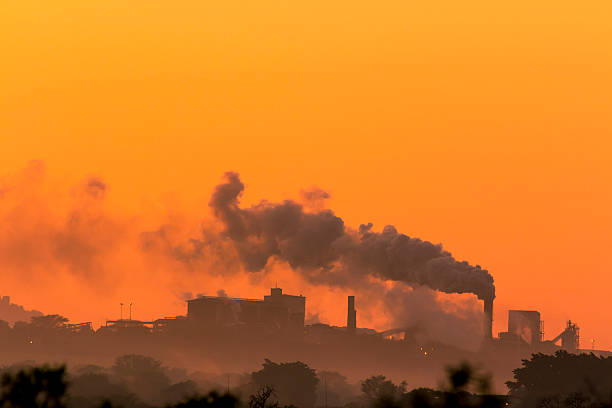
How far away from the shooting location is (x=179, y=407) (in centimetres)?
13888

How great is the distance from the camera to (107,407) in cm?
11756

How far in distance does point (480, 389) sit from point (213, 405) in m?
46.0

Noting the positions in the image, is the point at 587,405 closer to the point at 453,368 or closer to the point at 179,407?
the point at 179,407

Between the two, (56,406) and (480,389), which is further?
(56,406)

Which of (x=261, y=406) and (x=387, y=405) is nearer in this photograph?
(x=387, y=405)

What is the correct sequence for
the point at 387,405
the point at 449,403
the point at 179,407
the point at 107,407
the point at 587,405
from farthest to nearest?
the point at 587,405 < the point at 179,407 < the point at 107,407 < the point at 387,405 < the point at 449,403

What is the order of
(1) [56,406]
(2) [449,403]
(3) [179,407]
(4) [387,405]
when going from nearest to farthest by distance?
(2) [449,403] → (4) [387,405] → (1) [56,406] → (3) [179,407]

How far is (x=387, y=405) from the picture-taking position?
99.8 meters

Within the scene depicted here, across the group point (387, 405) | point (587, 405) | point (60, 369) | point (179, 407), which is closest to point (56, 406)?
point (60, 369)

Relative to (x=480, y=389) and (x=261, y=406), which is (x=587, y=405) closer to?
(x=261, y=406)

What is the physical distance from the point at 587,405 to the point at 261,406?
7971 cm

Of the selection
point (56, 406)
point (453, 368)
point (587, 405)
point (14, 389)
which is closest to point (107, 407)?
point (56, 406)

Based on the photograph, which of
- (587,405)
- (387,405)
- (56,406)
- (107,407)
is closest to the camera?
(387,405)

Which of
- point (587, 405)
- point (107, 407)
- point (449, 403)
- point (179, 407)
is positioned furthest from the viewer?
point (587, 405)
